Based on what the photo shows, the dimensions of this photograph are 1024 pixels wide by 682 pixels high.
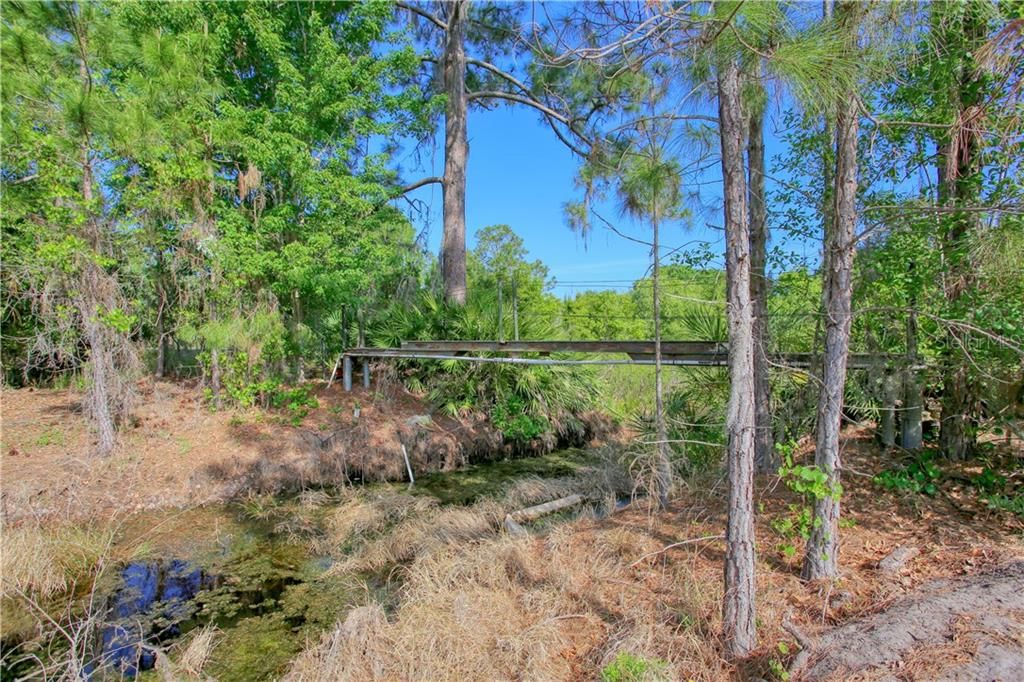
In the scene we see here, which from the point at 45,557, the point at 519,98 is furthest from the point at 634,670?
the point at 519,98

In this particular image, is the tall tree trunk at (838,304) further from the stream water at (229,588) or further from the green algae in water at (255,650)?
the green algae in water at (255,650)

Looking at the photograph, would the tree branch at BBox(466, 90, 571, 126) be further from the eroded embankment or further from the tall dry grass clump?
the tall dry grass clump

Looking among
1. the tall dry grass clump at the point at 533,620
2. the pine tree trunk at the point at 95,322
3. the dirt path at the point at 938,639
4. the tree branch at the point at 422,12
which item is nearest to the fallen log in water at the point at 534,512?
→ the tall dry grass clump at the point at 533,620

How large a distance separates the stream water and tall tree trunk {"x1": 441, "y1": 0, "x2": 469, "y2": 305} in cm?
534

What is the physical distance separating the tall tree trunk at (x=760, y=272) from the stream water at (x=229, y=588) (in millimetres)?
3251

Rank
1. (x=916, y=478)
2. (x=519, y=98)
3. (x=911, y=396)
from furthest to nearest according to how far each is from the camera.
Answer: (x=519, y=98) → (x=911, y=396) → (x=916, y=478)

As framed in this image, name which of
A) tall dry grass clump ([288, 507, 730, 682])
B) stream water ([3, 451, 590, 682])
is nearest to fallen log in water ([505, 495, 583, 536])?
tall dry grass clump ([288, 507, 730, 682])

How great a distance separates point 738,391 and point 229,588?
4.16 m

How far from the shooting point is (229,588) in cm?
406

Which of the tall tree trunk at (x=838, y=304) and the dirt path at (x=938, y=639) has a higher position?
the tall tree trunk at (x=838, y=304)

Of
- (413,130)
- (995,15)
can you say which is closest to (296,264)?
(413,130)

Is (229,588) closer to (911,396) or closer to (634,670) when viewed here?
(634,670)

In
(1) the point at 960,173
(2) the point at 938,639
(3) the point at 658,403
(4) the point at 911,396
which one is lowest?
(2) the point at 938,639

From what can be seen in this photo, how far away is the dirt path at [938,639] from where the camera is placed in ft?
6.16
